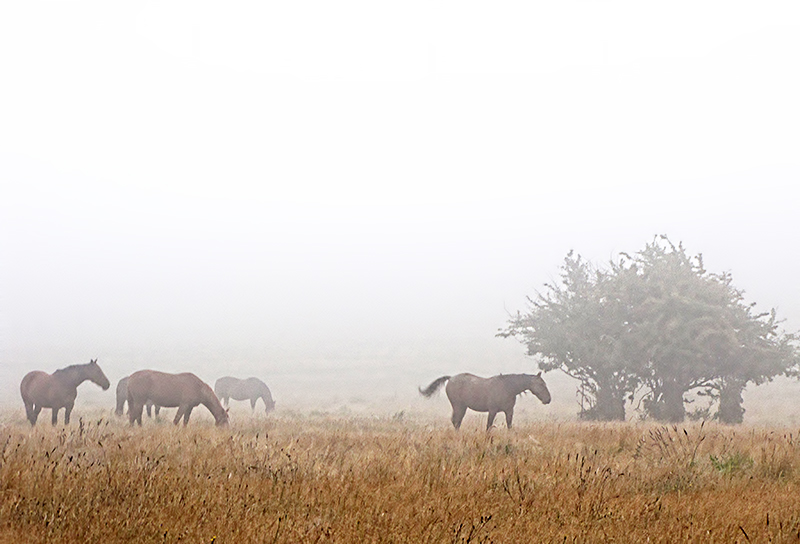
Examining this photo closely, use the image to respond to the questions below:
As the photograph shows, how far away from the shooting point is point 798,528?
471 centimetres

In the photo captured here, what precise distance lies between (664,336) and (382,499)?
17968 mm

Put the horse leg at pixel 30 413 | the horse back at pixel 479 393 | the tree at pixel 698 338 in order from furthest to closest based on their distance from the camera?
the tree at pixel 698 338 → the horse back at pixel 479 393 → the horse leg at pixel 30 413

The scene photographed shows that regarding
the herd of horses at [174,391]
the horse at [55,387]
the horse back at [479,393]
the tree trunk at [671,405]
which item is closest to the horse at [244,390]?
the herd of horses at [174,391]

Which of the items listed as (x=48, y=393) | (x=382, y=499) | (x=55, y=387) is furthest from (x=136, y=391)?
(x=382, y=499)

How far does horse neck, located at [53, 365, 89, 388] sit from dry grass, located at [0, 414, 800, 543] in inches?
372

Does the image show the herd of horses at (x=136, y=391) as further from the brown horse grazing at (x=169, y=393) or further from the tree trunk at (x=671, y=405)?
the tree trunk at (x=671, y=405)

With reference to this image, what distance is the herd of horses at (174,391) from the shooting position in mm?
16312

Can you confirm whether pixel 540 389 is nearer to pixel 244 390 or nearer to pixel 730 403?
pixel 730 403

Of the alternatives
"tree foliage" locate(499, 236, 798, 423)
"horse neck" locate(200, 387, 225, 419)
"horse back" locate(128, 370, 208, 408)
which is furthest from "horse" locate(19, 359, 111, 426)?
"tree foliage" locate(499, 236, 798, 423)

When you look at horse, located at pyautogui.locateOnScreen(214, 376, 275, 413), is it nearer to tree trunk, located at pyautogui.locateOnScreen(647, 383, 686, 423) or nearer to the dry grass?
tree trunk, located at pyautogui.locateOnScreen(647, 383, 686, 423)

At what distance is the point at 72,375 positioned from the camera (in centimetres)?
1680

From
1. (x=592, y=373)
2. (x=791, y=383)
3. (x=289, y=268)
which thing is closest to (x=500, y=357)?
(x=791, y=383)

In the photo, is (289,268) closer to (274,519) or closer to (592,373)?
(592,373)

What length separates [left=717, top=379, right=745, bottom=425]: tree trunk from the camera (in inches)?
830
